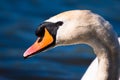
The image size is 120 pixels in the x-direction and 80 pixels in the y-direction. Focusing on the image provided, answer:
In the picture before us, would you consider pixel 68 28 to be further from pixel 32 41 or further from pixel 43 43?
pixel 32 41

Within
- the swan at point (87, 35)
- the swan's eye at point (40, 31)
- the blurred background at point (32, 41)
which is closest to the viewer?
the swan at point (87, 35)

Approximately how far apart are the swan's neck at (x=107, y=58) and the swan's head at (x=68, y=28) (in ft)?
0.27

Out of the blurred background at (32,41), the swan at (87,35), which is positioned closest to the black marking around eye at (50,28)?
the swan at (87,35)

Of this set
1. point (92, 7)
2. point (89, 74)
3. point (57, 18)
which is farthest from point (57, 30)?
point (92, 7)

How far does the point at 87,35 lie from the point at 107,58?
195mm

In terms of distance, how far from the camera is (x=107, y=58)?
10.6 ft

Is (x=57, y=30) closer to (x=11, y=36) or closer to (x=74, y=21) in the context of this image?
(x=74, y=21)

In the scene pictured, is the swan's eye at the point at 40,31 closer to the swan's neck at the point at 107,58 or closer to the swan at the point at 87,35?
the swan at the point at 87,35

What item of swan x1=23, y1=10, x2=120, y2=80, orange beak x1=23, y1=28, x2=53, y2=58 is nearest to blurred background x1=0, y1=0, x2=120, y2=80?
orange beak x1=23, y1=28, x2=53, y2=58

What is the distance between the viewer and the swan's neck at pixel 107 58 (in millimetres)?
3186

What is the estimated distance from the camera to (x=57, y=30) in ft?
10.7

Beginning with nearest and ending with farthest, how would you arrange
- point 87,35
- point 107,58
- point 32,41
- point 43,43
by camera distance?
1. point 87,35
2. point 107,58
3. point 43,43
4. point 32,41

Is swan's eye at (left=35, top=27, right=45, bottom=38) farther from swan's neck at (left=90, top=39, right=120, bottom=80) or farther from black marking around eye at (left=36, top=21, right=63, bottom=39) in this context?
swan's neck at (left=90, top=39, right=120, bottom=80)

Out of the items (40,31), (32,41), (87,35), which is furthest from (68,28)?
(32,41)
